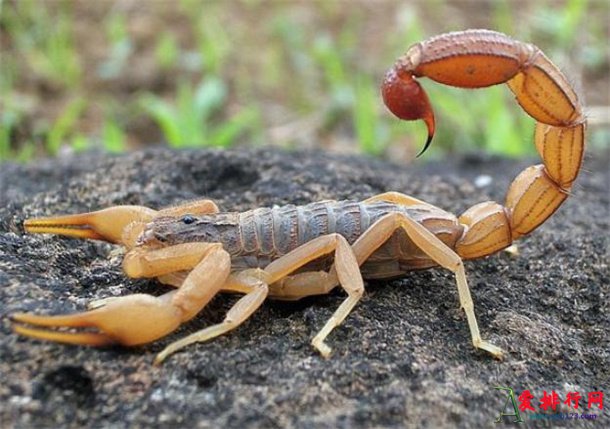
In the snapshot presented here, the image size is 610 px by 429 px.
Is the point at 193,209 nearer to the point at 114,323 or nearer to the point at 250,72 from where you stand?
the point at 114,323

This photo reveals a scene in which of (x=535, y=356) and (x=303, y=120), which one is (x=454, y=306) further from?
(x=303, y=120)

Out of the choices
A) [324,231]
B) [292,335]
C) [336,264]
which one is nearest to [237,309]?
[292,335]

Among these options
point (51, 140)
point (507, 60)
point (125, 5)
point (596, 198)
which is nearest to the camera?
point (507, 60)

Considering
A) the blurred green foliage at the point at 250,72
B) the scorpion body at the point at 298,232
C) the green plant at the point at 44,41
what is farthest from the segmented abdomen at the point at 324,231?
the green plant at the point at 44,41

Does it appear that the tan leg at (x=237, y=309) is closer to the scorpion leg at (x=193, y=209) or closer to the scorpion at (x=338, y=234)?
the scorpion at (x=338, y=234)

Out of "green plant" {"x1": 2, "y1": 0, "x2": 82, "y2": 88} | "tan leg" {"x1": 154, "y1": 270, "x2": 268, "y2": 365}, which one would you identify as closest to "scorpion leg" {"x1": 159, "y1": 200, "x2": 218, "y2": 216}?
"tan leg" {"x1": 154, "y1": 270, "x2": 268, "y2": 365}

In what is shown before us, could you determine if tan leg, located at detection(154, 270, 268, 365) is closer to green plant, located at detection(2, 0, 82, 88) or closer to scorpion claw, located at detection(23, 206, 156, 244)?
scorpion claw, located at detection(23, 206, 156, 244)

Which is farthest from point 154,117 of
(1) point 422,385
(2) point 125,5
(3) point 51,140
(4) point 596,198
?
(1) point 422,385
